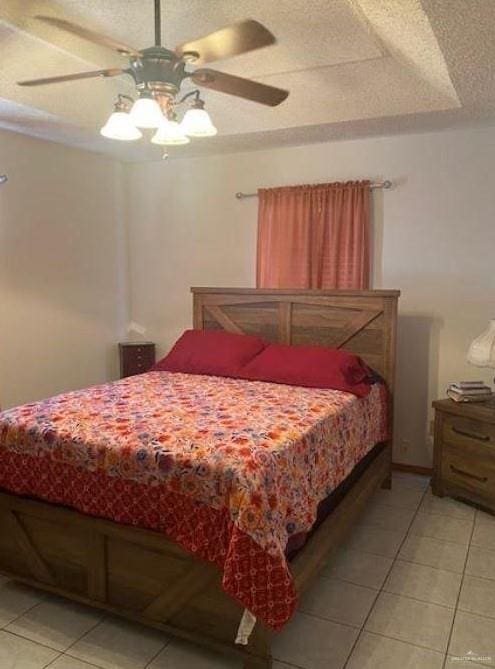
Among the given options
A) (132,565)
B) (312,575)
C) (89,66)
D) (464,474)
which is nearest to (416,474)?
(464,474)

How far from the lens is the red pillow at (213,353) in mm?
3734

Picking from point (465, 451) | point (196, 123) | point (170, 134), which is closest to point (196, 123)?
point (196, 123)

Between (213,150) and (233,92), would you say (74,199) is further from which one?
(233,92)

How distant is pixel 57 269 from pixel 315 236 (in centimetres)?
205

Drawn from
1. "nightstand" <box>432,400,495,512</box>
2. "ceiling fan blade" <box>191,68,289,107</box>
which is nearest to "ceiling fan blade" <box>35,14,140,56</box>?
"ceiling fan blade" <box>191,68,289,107</box>

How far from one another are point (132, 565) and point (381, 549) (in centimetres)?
141

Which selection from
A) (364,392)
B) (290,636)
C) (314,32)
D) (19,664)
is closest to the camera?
(19,664)

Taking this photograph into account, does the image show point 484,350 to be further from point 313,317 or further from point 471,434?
point 313,317

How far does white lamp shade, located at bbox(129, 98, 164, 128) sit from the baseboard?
3.08 metres

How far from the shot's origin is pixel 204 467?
2004 mm

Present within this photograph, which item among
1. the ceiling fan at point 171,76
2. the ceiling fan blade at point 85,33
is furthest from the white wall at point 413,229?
the ceiling fan blade at point 85,33

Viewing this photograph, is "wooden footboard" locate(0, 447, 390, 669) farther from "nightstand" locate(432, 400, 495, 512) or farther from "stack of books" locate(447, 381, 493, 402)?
"stack of books" locate(447, 381, 493, 402)

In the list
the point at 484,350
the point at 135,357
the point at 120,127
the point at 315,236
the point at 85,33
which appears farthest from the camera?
the point at 135,357

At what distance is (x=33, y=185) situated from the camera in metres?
4.11
